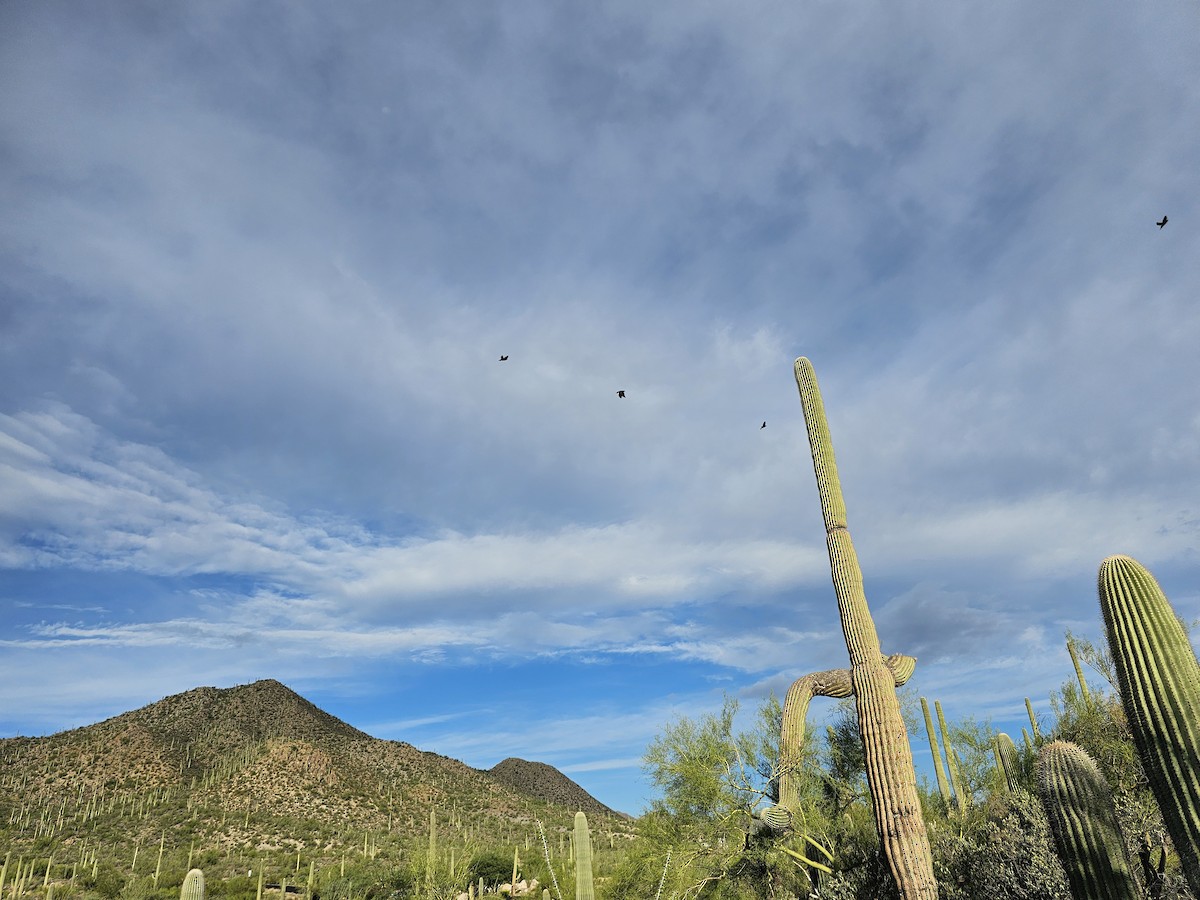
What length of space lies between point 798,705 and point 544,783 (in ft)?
156

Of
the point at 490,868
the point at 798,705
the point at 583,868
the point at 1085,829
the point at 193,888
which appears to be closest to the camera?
the point at 1085,829

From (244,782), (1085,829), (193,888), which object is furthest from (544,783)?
(1085,829)

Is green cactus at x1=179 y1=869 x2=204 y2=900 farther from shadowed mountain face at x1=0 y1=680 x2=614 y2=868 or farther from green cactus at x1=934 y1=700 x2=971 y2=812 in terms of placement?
shadowed mountain face at x1=0 y1=680 x2=614 y2=868

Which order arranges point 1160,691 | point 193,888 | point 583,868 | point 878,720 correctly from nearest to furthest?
point 1160,691 → point 878,720 → point 583,868 → point 193,888

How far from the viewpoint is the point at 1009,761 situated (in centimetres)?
1700

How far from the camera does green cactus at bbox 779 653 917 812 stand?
13766 millimetres

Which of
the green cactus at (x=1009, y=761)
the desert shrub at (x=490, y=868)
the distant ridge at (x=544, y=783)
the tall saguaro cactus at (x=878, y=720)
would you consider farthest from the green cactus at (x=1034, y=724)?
the distant ridge at (x=544, y=783)

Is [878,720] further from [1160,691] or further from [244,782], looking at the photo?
[244,782]

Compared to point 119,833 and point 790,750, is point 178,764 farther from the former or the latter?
point 790,750

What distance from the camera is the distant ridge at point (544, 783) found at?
5275 centimetres

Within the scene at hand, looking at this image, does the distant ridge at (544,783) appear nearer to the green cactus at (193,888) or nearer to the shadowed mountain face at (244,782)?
the shadowed mountain face at (244,782)

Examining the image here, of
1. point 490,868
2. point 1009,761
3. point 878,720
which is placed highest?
point 878,720

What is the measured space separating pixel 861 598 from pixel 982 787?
1165 cm

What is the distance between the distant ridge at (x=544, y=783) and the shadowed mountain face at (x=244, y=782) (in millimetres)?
6302
